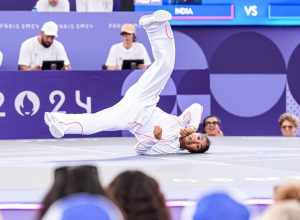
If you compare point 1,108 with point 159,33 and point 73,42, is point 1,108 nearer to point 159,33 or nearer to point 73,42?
point 73,42

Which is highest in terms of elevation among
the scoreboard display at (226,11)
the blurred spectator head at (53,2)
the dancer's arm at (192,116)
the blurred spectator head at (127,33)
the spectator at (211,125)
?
the blurred spectator head at (53,2)

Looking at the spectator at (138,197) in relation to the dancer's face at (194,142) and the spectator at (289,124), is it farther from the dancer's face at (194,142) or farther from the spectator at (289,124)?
the spectator at (289,124)

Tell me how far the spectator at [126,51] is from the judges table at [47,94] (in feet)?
1.96

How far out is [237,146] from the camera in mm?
9570

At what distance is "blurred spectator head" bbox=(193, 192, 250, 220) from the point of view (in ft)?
8.59

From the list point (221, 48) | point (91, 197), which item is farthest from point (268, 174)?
point (221, 48)

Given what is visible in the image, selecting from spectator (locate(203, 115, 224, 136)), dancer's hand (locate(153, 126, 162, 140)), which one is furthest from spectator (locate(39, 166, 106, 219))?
spectator (locate(203, 115, 224, 136))

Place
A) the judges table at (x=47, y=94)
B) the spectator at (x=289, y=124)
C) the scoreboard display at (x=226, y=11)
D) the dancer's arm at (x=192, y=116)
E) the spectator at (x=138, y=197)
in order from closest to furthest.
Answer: the spectator at (x=138, y=197)
the dancer's arm at (x=192, y=116)
the judges table at (x=47, y=94)
the spectator at (x=289, y=124)
the scoreboard display at (x=226, y=11)

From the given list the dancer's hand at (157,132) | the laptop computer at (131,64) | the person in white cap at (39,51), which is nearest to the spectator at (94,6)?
the person in white cap at (39,51)

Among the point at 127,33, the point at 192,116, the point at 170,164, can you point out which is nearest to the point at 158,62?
the point at 192,116

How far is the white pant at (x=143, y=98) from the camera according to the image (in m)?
7.77

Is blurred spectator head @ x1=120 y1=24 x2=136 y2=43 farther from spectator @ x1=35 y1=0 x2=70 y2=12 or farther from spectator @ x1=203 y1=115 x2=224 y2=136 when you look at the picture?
spectator @ x1=203 y1=115 x2=224 y2=136

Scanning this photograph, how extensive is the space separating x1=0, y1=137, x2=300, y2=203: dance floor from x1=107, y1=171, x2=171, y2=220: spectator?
196 centimetres

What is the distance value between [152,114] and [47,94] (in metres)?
3.17
